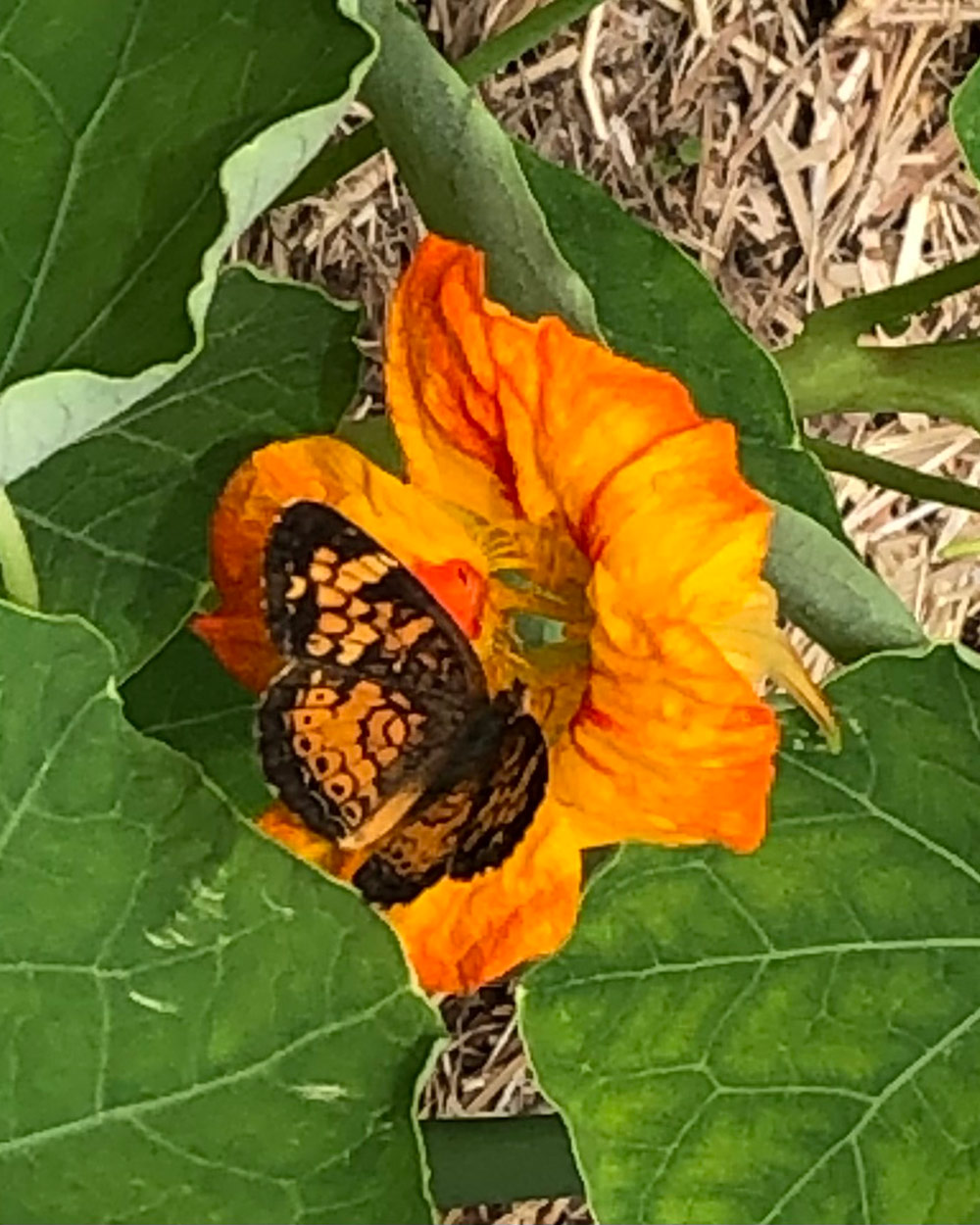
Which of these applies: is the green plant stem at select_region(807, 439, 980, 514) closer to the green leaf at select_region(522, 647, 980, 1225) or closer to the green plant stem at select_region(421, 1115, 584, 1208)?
the green leaf at select_region(522, 647, 980, 1225)

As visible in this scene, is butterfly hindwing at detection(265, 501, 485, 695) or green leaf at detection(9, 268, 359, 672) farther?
green leaf at detection(9, 268, 359, 672)

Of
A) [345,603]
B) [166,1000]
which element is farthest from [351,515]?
[166,1000]

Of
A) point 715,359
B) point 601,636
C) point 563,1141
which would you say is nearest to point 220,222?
point 601,636

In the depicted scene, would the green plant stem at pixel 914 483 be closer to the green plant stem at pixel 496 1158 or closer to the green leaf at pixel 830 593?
the green leaf at pixel 830 593

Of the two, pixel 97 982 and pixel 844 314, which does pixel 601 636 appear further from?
pixel 844 314

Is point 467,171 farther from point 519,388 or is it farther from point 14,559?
point 14,559

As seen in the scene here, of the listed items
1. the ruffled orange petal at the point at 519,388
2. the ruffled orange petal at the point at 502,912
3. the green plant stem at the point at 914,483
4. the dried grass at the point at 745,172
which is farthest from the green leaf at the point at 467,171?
the dried grass at the point at 745,172

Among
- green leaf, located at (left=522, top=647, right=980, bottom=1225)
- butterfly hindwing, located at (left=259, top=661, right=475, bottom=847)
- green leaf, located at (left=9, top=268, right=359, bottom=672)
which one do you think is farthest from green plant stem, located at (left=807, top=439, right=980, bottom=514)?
butterfly hindwing, located at (left=259, top=661, right=475, bottom=847)
